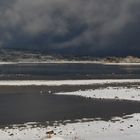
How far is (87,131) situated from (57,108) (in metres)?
15.4

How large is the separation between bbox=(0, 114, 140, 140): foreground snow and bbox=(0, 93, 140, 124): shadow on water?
179 inches

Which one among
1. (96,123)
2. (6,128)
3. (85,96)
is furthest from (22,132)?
(85,96)

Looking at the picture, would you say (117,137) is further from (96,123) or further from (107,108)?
(107,108)

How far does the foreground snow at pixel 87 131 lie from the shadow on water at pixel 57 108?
179 inches

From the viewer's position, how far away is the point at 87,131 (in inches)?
1204

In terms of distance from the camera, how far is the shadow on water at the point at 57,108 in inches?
1556

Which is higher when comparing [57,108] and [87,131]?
[87,131]

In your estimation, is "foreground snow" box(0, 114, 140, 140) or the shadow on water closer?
"foreground snow" box(0, 114, 140, 140)

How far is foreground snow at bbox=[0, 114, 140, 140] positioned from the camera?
28.1 m

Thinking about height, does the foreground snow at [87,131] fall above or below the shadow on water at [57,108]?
above

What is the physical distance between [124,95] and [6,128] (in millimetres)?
27074

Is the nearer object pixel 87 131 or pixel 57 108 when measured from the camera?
pixel 87 131

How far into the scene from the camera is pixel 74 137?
2812 cm

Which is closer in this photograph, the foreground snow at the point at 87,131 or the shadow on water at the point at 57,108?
the foreground snow at the point at 87,131
